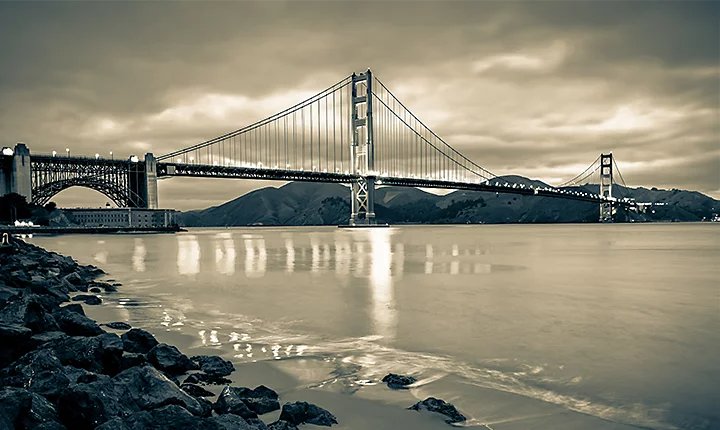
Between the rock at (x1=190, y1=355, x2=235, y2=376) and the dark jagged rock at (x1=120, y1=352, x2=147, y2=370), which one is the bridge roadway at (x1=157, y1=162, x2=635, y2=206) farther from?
the dark jagged rock at (x1=120, y1=352, x2=147, y2=370)

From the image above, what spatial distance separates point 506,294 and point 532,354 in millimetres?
6300

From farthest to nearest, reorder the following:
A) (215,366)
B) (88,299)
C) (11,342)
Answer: (88,299), (215,366), (11,342)

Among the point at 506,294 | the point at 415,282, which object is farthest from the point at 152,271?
the point at 506,294

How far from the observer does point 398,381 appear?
520 cm

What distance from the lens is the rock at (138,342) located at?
235 inches

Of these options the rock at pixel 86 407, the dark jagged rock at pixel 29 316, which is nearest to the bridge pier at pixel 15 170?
the dark jagged rock at pixel 29 316

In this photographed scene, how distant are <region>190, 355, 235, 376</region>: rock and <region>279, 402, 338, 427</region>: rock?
1.56 meters

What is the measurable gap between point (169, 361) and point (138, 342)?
96 cm

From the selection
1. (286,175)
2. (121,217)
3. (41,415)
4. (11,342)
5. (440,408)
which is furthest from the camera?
(121,217)

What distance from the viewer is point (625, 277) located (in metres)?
17.2

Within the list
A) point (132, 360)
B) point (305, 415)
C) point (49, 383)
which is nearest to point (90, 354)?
point (132, 360)

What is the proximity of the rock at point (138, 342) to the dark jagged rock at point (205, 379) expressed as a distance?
112 cm

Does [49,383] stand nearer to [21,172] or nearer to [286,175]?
[286,175]

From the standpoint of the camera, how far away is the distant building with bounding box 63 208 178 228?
7619 centimetres
